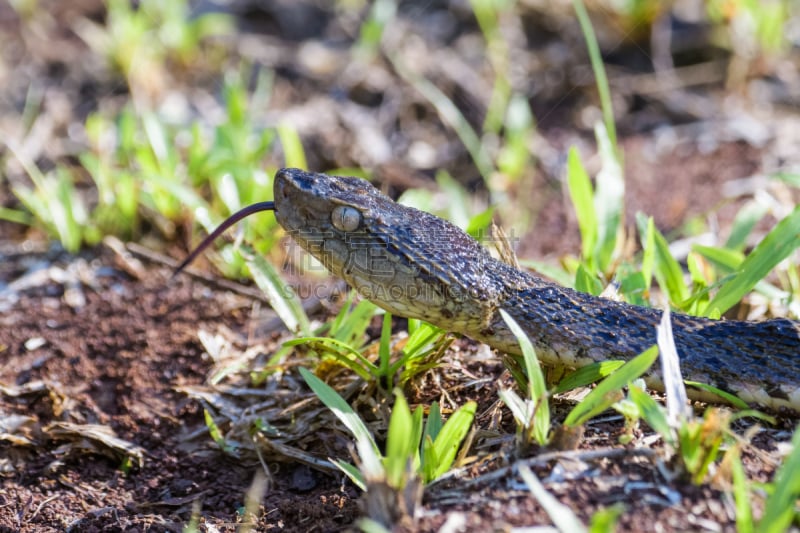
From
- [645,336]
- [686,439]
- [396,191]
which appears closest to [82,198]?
[396,191]

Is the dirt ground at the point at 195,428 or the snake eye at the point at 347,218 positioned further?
the snake eye at the point at 347,218

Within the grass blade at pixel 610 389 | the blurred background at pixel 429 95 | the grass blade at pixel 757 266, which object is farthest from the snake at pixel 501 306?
the blurred background at pixel 429 95

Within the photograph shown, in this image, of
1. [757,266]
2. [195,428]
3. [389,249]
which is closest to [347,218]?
[389,249]

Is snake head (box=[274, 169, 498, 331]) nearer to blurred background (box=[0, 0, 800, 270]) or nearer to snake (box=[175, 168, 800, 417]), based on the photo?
snake (box=[175, 168, 800, 417])

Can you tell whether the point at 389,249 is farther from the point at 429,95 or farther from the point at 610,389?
the point at 429,95

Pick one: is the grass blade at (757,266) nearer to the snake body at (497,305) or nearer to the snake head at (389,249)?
the snake body at (497,305)


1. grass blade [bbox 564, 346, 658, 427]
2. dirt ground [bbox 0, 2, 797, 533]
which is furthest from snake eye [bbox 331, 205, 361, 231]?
grass blade [bbox 564, 346, 658, 427]

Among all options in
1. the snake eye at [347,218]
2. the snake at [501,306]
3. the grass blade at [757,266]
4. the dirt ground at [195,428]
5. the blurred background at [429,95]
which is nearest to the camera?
the dirt ground at [195,428]
